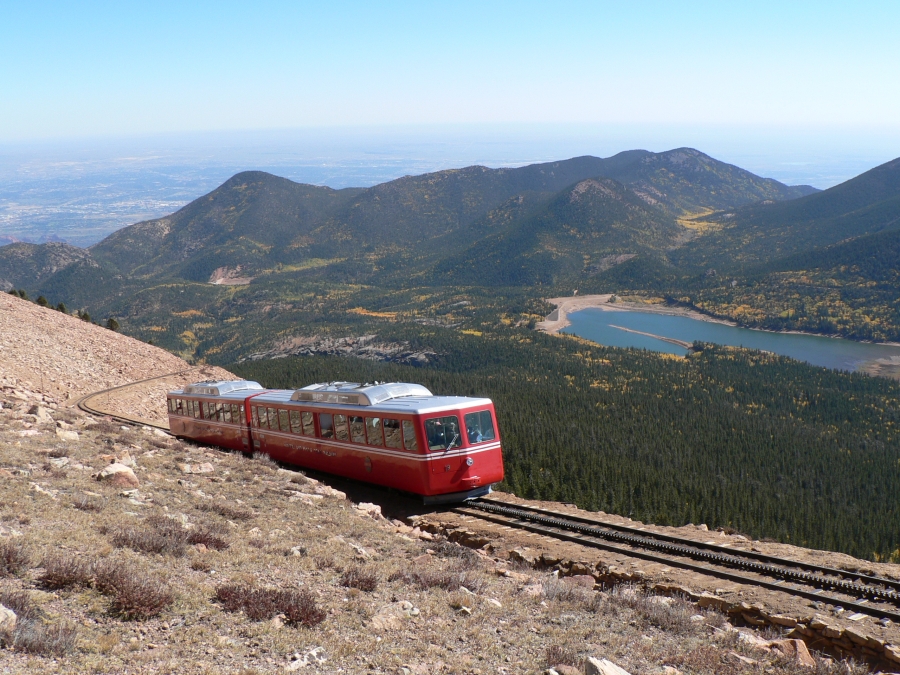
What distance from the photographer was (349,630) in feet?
30.1

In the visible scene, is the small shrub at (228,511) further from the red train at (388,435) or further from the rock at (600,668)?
the rock at (600,668)

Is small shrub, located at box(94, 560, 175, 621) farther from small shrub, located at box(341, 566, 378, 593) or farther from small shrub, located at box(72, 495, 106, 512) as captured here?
small shrub, located at box(72, 495, 106, 512)

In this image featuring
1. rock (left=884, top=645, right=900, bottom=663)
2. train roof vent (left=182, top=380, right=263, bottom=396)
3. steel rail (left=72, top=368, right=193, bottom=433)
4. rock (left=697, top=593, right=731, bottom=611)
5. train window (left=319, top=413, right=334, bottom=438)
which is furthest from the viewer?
steel rail (left=72, top=368, right=193, bottom=433)

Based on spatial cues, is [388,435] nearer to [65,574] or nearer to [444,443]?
[444,443]

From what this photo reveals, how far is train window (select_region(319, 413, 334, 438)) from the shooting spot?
23.1 meters

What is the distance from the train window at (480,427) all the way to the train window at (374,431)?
2791 mm

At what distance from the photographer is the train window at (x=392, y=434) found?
799 inches

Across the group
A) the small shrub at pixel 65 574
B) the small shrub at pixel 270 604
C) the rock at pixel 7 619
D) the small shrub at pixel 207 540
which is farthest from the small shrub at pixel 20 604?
the small shrub at pixel 207 540

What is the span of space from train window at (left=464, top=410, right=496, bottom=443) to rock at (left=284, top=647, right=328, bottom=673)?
1212cm

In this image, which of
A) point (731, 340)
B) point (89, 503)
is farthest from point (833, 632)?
point (731, 340)

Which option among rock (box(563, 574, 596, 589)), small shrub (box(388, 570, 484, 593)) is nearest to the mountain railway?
rock (box(563, 574, 596, 589))

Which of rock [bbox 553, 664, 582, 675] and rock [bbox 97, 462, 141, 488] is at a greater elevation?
rock [bbox 553, 664, 582, 675]

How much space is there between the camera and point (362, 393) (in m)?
21.9

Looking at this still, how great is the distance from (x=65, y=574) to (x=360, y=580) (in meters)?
4.25
